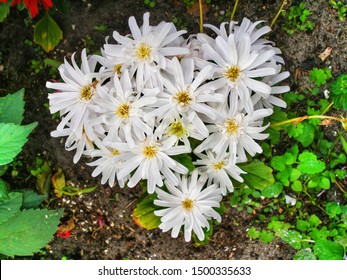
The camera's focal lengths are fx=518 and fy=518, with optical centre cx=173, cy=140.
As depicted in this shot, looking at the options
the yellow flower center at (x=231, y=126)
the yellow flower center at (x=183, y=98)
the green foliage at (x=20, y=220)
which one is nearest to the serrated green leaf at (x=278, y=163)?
the yellow flower center at (x=231, y=126)

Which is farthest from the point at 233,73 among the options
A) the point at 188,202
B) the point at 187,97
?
→ the point at 188,202

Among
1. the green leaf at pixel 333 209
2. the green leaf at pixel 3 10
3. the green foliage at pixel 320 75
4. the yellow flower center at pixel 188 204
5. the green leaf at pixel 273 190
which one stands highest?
the green leaf at pixel 3 10

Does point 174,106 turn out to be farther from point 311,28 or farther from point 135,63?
point 311,28

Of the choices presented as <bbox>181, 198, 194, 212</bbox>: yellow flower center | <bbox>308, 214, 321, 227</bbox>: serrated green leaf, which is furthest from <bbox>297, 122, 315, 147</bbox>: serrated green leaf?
<bbox>181, 198, 194, 212</bbox>: yellow flower center

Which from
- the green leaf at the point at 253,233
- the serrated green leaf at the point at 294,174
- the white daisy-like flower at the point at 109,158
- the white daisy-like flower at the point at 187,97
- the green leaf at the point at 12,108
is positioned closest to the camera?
the white daisy-like flower at the point at 187,97

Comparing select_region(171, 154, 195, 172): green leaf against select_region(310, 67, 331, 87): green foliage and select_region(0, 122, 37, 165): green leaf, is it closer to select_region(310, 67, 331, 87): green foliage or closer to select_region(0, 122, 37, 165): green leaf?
select_region(0, 122, 37, 165): green leaf

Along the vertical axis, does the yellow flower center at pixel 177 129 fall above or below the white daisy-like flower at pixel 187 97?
below

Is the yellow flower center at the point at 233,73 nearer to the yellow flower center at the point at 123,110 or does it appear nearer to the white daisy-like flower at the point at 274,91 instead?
the white daisy-like flower at the point at 274,91
